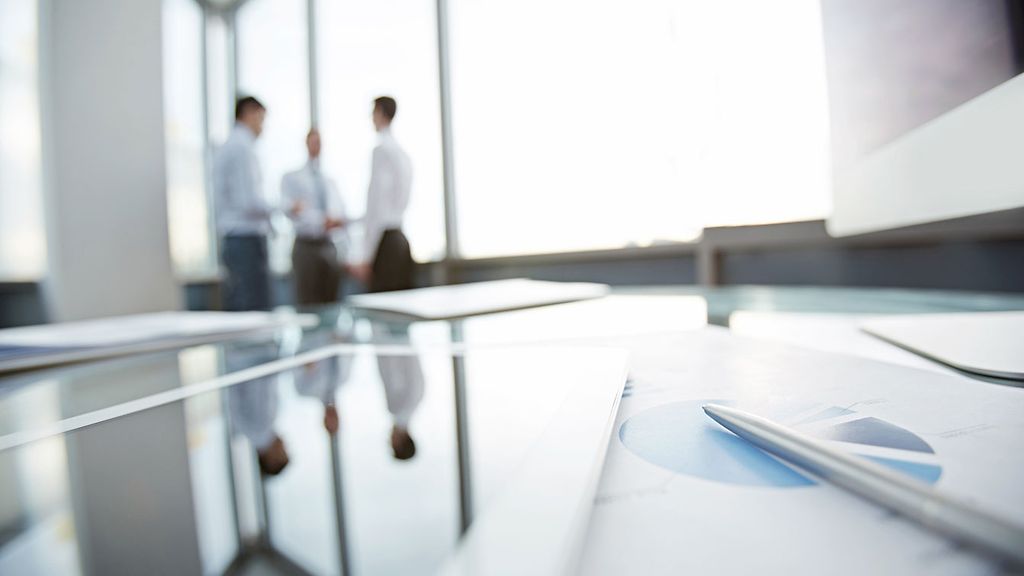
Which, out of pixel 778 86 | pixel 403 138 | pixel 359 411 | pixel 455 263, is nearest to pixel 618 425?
pixel 359 411

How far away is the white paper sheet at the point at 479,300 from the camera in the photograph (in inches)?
21.4

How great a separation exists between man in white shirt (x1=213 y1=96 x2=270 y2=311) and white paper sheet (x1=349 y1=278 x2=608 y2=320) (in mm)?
1124

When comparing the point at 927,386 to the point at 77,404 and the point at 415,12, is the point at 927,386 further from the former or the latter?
the point at 415,12

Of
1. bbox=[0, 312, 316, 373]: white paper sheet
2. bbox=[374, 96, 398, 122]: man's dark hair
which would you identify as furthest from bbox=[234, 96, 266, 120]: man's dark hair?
bbox=[0, 312, 316, 373]: white paper sheet

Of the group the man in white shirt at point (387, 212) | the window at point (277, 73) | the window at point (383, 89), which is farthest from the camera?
the window at point (277, 73)

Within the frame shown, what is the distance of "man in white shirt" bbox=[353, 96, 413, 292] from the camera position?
5.15 feet

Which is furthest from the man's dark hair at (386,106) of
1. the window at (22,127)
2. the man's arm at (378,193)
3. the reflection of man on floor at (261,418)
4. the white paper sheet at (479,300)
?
the reflection of man on floor at (261,418)

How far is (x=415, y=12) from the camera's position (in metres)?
2.58

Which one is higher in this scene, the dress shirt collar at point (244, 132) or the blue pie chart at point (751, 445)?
the dress shirt collar at point (244, 132)

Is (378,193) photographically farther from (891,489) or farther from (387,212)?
(891,489)

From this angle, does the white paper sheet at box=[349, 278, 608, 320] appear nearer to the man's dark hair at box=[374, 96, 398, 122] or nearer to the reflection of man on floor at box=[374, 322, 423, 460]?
the reflection of man on floor at box=[374, 322, 423, 460]

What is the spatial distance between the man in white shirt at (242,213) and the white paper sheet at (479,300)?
3.69 ft

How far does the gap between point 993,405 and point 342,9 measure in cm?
329

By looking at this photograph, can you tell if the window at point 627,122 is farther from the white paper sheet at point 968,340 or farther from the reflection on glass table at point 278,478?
the reflection on glass table at point 278,478
